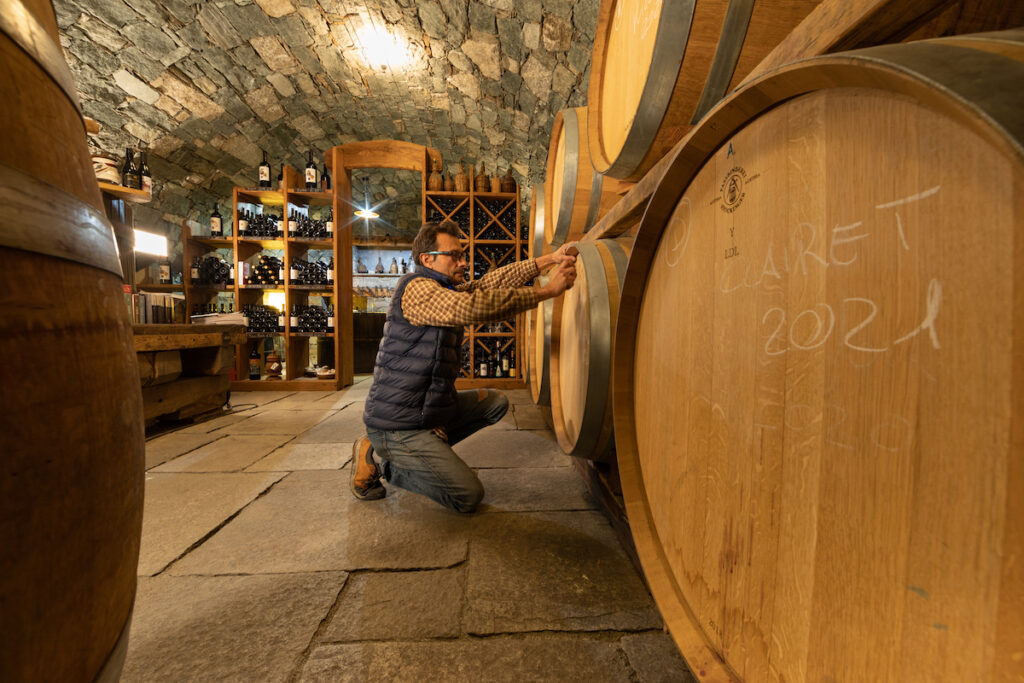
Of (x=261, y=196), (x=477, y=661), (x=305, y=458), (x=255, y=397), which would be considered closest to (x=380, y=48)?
(x=261, y=196)

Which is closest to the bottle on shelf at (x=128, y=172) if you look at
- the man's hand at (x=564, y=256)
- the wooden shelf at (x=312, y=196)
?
the wooden shelf at (x=312, y=196)

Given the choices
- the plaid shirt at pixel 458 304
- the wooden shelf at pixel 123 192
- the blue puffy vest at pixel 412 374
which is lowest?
the blue puffy vest at pixel 412 374

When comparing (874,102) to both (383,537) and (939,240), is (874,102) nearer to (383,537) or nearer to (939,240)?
(939,240)

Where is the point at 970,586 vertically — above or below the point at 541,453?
above

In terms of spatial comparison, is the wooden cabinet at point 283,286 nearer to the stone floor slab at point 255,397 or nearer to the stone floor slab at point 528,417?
the stone floor slab at point 255,397

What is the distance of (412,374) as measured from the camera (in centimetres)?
194

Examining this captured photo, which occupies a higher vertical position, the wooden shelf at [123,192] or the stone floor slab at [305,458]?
the wooden shelf at [123,192]

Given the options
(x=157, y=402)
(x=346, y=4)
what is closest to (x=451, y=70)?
(x=346, y=4)

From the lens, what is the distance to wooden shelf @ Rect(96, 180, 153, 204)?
3.41 meters

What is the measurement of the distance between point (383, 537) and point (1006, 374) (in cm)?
183

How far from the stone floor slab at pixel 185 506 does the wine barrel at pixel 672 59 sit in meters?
2.09

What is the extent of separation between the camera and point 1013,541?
0.99 ft

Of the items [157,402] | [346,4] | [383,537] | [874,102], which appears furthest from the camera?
[346,4]

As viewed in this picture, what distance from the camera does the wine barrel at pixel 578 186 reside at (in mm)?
1928
